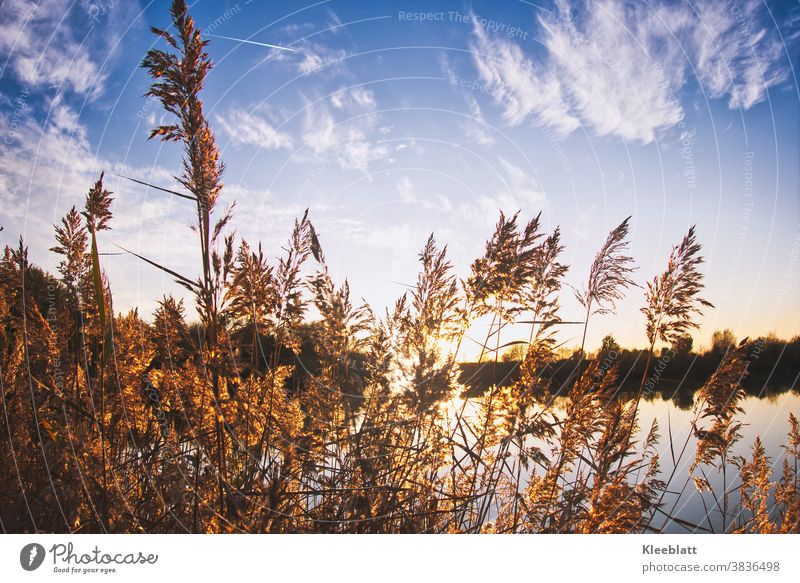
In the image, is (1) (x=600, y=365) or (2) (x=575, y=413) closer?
(2) (x=575, y=413)

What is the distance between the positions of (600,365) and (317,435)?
201 cm

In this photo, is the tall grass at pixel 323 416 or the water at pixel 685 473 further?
the water at pixel 685 473

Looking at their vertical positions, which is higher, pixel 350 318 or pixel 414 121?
pixel 414 121

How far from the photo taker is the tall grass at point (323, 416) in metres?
2.54

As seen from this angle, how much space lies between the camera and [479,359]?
132 inches

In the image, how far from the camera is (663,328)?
341 cm

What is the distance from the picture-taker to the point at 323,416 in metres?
2.99

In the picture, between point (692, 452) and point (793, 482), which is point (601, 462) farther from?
point (793, 482)

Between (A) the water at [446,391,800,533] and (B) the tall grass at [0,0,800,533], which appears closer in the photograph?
(B) the tall grass at [0,0,800,533]

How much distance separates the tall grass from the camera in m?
2.54

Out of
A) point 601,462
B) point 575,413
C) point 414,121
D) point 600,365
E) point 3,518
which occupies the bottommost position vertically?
point 3,518
